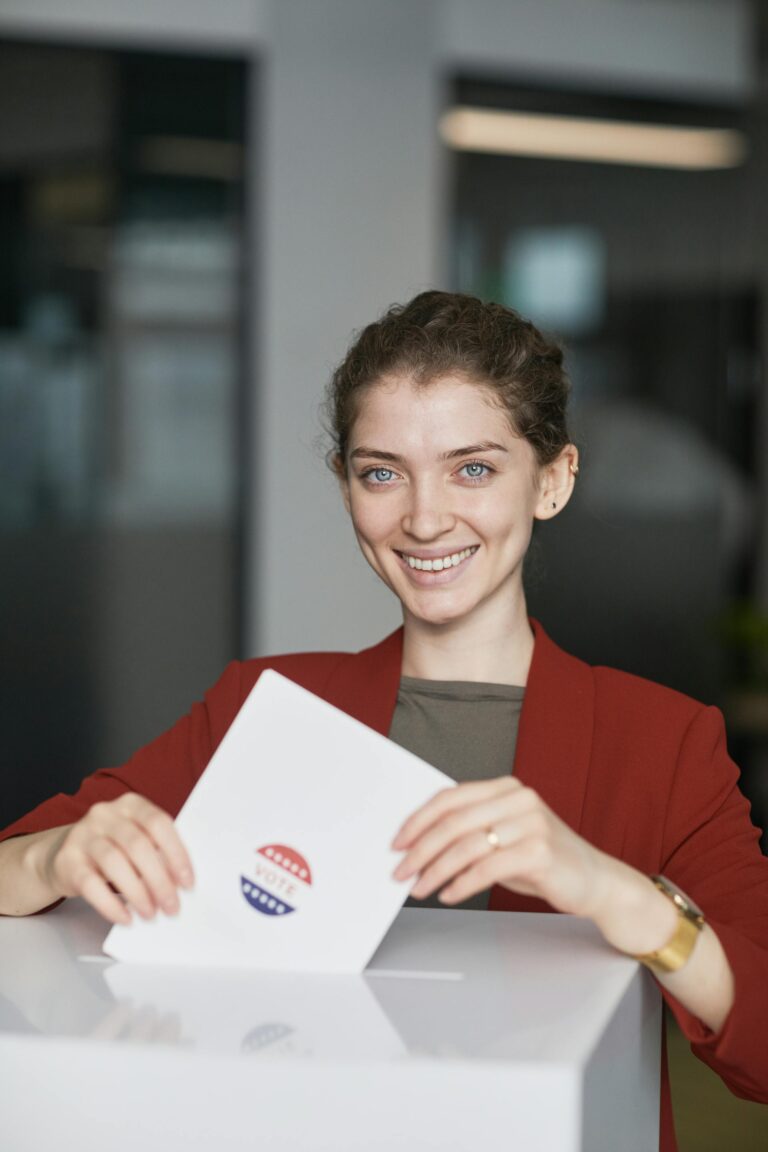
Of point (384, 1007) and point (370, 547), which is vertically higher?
point (370, 547)

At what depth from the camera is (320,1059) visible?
3.15 ft

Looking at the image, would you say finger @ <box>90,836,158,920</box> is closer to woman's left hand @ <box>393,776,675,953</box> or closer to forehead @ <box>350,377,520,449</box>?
woman's left hand @ <box>393,776,675,953</box>

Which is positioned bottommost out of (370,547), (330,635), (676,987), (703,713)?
(330,635)

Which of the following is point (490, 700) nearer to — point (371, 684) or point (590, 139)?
point (371, 684)

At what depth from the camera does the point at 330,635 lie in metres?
4.54

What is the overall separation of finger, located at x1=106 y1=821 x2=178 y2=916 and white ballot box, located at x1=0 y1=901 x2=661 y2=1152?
0.05m

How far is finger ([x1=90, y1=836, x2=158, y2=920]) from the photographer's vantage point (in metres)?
1.20

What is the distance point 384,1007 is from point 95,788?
0.74m

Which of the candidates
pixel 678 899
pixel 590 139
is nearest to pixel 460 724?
pixel 678 899

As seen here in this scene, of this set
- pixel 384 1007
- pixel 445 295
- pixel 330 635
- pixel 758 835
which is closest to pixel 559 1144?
pixel 384 1007

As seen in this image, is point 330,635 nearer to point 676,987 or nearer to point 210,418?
point 210,418

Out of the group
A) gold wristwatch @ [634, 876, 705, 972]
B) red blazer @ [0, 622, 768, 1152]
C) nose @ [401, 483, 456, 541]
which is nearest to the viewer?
gold wristwatch @ [634, 876, 705, 972]

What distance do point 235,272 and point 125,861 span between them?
3.50m

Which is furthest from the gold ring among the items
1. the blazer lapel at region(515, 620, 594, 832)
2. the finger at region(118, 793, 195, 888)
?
the blazer lapel at region(515, 620, 594, 832)
